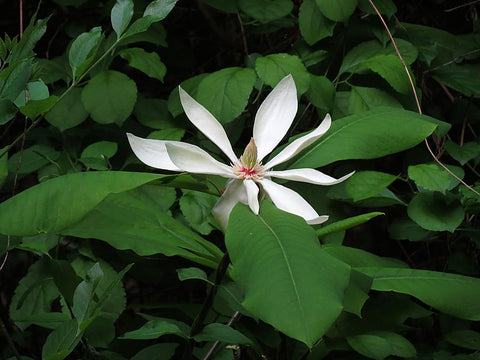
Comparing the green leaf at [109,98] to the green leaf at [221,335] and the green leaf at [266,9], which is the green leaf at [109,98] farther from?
the green leaf at [221,335]

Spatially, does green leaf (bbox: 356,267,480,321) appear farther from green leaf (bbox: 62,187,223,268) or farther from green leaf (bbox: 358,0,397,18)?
green leaf (bbox: 358,0,397,18)

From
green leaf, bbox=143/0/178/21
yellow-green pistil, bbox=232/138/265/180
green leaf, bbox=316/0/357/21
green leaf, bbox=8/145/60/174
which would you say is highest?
green leaf, bbox=143/0/178/21

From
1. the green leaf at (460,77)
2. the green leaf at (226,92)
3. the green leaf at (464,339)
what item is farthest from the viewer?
the green leaf at (460,77)

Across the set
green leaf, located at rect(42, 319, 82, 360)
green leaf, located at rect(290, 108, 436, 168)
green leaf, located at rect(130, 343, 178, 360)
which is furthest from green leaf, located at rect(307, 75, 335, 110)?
green leaf, located at rect(42, 319, 82, 360)

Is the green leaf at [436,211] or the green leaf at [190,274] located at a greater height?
the green leaf at [190,274]

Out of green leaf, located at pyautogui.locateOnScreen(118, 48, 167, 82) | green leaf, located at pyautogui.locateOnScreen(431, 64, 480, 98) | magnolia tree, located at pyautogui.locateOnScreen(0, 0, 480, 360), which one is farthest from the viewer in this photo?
green leaf, located at pyautogui.locateOnScreen(431, 64, 480, 98)

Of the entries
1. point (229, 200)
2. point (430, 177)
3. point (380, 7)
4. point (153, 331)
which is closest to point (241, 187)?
point (229, 200)

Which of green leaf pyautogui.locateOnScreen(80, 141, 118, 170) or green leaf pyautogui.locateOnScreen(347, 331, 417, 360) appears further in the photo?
green leaf pyautogui.locateOnScreen(80, 141, 118, 170)

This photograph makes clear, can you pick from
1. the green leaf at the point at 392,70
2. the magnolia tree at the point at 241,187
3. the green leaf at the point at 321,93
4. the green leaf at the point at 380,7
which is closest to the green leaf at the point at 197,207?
the magnolia tree at the point at 241,187
